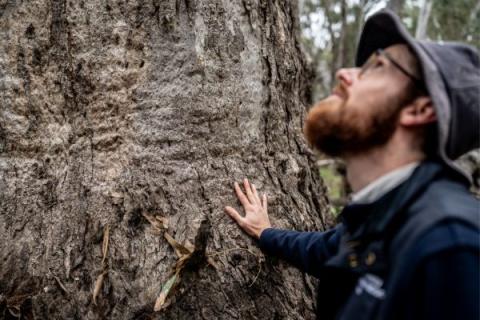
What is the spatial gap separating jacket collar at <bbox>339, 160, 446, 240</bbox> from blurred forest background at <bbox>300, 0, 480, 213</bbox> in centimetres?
886

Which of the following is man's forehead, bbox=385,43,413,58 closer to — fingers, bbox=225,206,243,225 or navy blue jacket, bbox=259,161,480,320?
navy blue jacket, bbox=259,161,480,320

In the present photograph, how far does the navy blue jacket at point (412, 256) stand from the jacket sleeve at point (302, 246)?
0.21 metres

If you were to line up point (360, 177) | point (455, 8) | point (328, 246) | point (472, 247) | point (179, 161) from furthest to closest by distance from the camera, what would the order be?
point (455, 8) → point (179, 161) → point (328, 246) → point (360, 177) → point (472, 247)

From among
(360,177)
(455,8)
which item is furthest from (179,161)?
(455,8)

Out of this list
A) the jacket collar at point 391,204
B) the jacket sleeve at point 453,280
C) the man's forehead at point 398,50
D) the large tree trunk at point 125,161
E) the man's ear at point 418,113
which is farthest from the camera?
the large tree trunk at point 125,161

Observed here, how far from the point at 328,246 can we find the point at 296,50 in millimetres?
1256

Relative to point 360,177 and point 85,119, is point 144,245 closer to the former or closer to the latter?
point 85,119

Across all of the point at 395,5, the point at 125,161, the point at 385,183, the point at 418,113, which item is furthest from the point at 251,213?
the point at 395,5

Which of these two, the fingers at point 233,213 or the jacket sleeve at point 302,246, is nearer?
the jacket sleeve at point 302,246

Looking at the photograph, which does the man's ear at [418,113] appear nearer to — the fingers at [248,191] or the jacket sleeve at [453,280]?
the jacket sleeve at [453,280]

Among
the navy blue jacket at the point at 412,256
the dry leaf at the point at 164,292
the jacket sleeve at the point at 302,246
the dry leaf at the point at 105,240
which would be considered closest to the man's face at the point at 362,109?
the navy blue jacket at the point at 412,256

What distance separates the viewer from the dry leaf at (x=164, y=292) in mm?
1982

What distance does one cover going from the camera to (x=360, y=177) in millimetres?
1787

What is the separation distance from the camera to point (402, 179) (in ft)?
5.33
